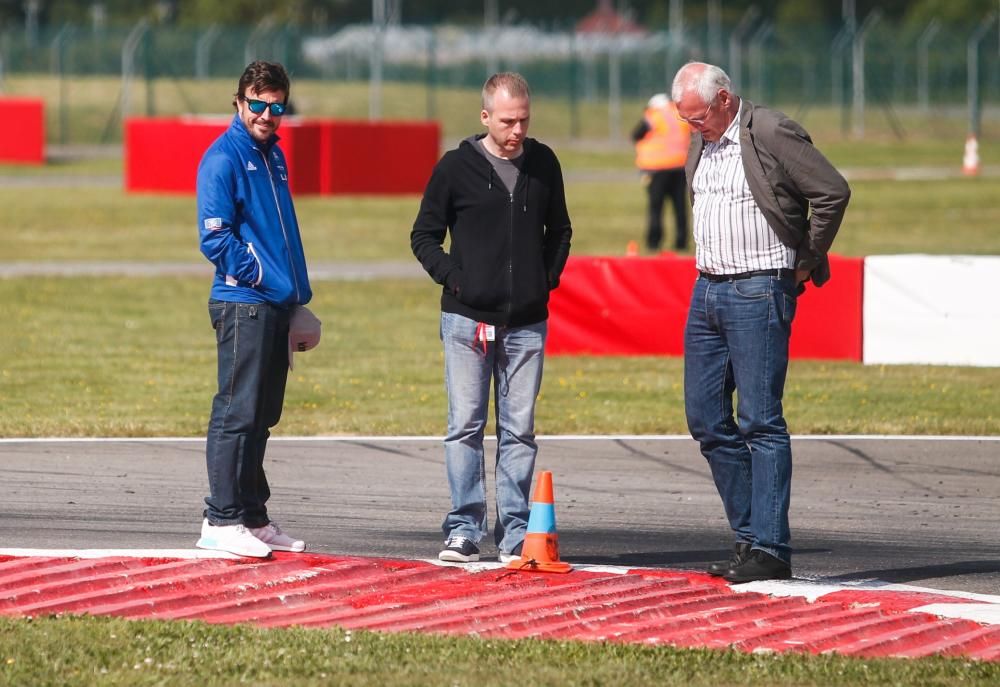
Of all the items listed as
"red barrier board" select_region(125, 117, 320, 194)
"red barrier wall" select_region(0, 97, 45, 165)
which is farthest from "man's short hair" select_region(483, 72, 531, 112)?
"red barrier wall" select_region(0, 97, 45, 165)

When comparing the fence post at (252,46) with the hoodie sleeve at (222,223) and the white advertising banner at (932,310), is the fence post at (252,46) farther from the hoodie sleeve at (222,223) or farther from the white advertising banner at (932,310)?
the hoodie sleeve at (222,223)

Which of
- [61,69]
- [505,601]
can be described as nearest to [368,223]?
[505,601]

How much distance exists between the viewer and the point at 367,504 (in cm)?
862

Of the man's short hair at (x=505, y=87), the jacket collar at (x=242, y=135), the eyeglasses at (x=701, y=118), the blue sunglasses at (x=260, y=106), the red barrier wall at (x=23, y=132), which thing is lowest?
the jacket collar at (x=242, y=135)

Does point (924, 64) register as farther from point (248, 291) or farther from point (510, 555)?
point (248, 291)

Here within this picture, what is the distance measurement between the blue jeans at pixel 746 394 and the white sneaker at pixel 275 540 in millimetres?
1628

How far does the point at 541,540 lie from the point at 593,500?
1.94 m

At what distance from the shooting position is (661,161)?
21188mm

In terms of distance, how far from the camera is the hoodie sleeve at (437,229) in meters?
7.00

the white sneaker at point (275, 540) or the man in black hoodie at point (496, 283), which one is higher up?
the man in black hoodie at point (496, 283)

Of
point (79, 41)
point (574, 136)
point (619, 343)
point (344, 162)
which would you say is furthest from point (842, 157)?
point (619, 343)

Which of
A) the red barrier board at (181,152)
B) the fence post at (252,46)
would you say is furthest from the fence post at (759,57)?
the red barrier board at (181,152)

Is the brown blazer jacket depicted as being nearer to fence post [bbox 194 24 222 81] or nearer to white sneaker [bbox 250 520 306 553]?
white sneaker [bbox 250 520 306 553]

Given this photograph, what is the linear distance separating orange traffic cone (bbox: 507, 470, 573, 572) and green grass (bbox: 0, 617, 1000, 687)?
1.01m
